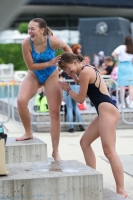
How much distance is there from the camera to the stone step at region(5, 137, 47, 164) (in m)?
5.75

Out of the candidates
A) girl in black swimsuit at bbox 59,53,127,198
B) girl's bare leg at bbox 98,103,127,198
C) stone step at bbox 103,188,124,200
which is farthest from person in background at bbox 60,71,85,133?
stone step at bbox 103,188,124,200

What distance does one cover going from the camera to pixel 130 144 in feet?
30.3

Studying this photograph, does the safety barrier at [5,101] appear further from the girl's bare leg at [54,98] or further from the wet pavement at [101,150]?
the girl's bare leg at [54,98]

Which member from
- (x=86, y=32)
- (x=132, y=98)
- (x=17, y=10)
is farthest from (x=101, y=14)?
(x=17, y=10)

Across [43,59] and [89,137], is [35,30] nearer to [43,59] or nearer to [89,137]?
[43,59]

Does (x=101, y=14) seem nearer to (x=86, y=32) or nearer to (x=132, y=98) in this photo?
(x=86, y=32)

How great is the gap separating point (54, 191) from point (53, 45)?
2.18 metres

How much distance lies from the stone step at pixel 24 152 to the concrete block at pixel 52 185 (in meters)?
1.50

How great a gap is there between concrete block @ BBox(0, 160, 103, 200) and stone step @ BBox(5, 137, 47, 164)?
1496 mm

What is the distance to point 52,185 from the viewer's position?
3998mm

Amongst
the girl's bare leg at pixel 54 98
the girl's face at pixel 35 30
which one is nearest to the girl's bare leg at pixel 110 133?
the girl's bare leg at pixel 54 98

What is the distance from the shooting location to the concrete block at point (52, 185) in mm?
3941

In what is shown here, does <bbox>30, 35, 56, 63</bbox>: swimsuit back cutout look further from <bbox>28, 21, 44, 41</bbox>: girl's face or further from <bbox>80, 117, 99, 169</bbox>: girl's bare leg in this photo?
<bbox>80, 117, 99, 169</bbox>: girl's bare leg

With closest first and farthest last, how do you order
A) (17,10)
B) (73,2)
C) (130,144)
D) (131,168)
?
(17,10) < (131,168) < (130,144) < (73,2)
